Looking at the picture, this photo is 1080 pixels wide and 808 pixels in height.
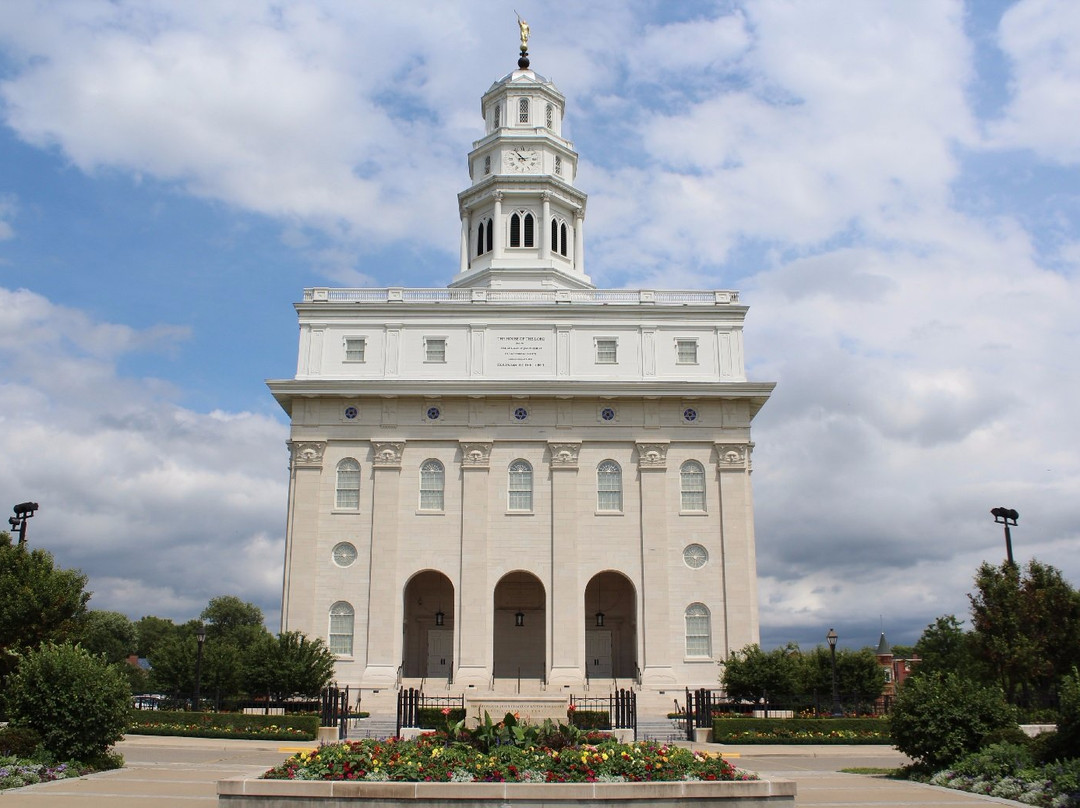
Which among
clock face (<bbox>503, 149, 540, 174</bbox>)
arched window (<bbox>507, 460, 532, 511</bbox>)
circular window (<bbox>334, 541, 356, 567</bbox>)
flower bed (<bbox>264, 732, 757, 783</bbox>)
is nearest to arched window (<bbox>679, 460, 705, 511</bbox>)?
arched window (<bbox>507, 460, 532, 511</bbox>)

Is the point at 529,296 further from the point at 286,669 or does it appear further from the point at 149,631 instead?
the point at 149,631

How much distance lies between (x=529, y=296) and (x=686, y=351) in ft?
26.0

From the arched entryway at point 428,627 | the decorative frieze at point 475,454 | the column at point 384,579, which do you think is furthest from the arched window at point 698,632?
the column at point 384,579

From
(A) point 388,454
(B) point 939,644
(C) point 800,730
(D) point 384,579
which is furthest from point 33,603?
(B) point 939,644

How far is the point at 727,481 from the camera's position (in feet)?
146

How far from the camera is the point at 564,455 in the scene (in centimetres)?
4444

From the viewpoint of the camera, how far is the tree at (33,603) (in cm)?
2939

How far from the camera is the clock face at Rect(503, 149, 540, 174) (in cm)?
5416

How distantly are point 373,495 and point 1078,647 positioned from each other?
28.9 m


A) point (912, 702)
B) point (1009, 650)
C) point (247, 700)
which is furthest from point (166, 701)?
point (1009, 650)

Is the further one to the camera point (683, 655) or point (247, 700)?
point (683, 655)

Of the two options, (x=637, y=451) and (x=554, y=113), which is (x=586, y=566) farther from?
(x=554, y=113)

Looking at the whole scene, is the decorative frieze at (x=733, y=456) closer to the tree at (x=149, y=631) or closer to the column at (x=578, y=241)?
the column at (x=578, y=241)

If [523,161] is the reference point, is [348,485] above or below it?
below
